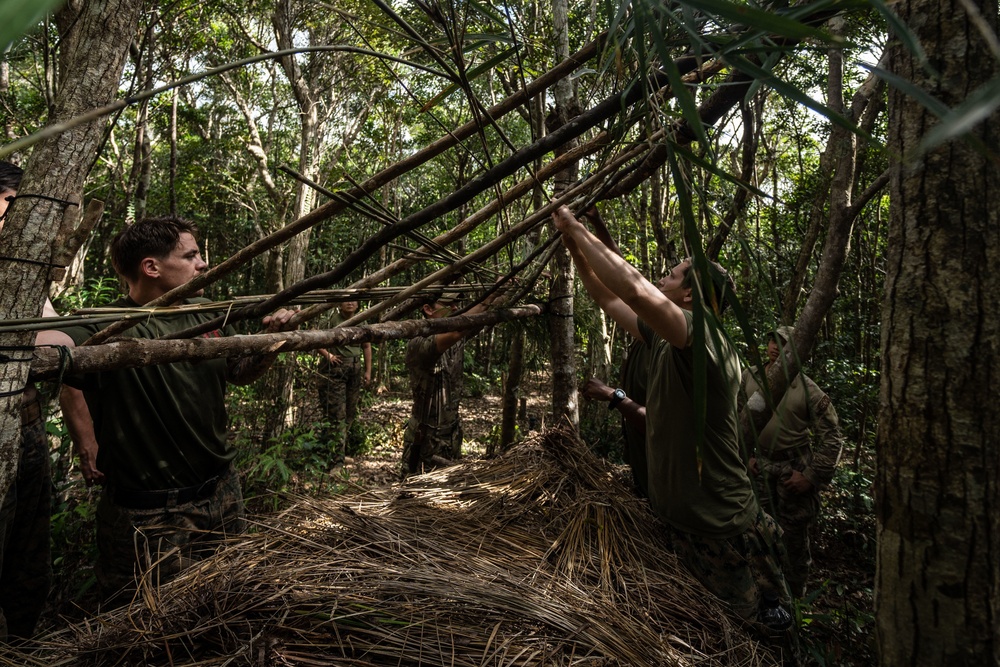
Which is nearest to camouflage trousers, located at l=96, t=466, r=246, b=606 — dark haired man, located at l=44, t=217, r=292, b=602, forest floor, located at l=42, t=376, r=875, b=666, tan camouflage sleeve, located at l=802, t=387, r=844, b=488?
dark haired man, located at l=44, t=217, r=292, b=602

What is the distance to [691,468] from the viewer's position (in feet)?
6.61

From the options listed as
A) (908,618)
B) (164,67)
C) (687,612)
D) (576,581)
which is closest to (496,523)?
(576,581)

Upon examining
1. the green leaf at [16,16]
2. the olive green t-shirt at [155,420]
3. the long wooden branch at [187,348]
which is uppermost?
the green leaf at [16,16]

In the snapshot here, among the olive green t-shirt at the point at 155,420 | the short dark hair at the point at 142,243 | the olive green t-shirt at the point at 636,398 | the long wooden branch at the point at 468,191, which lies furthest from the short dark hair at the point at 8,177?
the olive green t-shirt at the point at 636,398

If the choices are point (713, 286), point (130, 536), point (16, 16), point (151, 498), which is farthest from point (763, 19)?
point (130, 536)

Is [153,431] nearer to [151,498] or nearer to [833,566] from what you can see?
[151,498]

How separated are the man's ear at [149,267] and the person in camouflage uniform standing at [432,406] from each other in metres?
1.89

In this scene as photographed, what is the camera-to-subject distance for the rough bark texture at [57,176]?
1200 mm

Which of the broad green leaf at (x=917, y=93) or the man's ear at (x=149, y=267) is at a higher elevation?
the broad green leaf at (x=917, y=93)

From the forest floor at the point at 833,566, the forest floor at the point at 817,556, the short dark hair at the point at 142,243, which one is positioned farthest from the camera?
the forest floor at the point at 833,566

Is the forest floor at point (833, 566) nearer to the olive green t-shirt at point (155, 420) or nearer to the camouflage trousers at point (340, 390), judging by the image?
the camouflage trousers at point (340, 390)

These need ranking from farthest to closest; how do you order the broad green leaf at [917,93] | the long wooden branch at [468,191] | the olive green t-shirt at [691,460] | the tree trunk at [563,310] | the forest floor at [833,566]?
the tree trunk at [563,310] < the forest floor at [833,566] < the olive green t-shirt at [691,460] < the long wooden branch at [468,191] < the broad green leaf at [917,93]

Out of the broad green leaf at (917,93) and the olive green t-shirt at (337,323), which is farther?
the olive green t-shirt at (337,323)

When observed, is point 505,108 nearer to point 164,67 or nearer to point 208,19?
point 164,67
